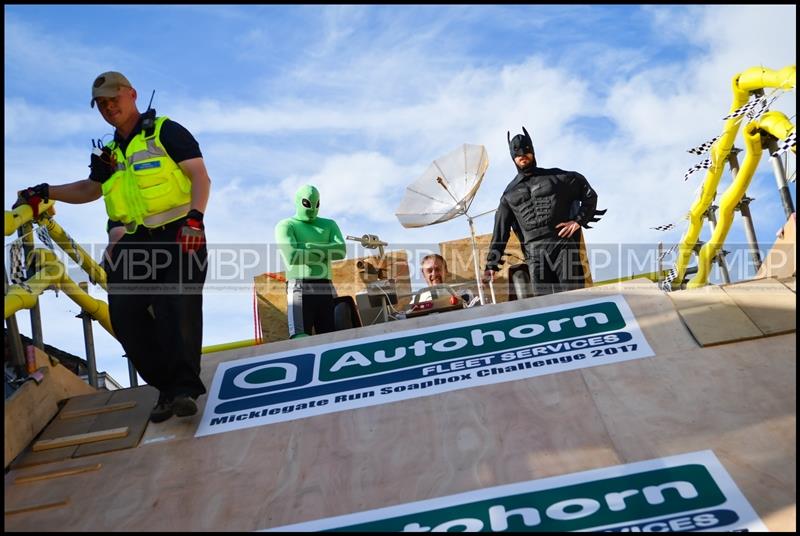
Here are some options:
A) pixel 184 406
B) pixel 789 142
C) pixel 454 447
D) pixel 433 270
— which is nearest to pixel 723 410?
pixel 454 447

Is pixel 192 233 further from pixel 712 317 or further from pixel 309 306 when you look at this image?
pixel 712 317

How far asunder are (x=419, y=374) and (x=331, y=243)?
2.75 m

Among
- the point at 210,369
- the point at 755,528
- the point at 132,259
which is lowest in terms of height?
the point at 755,528

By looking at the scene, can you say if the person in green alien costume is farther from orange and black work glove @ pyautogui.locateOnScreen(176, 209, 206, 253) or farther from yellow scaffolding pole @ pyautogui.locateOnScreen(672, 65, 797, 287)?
yellow scaffolding pole @ pyautogui.locateOnScreen(672, 65, 797, 287)

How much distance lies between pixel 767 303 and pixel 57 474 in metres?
3.80

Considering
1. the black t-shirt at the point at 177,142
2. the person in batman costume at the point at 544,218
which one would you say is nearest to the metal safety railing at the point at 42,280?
the black t-shirt at the point at 177,142

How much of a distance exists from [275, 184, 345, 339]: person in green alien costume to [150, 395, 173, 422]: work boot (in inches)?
86.9

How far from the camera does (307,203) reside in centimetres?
718

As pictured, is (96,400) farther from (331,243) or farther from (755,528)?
(755,528)

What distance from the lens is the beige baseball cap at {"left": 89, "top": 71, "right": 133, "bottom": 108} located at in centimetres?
469

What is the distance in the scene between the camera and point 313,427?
4.23 metres

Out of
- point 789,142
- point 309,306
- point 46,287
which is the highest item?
point 789,142

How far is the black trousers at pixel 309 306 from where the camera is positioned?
22.3ft

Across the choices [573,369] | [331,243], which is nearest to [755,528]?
[573,369]
